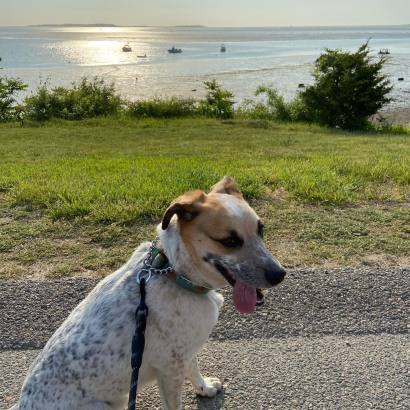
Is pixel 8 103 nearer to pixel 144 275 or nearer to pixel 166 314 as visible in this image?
pixel 144 275

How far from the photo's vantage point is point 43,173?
31.2 ft

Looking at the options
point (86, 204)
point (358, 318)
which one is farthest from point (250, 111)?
point (358, 318)

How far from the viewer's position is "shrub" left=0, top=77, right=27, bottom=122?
26.6 meters

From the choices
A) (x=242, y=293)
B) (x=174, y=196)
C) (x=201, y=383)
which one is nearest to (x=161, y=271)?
(x=242, y=293)

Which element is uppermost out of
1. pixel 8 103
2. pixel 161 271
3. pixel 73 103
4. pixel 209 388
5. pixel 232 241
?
pixel 232 241

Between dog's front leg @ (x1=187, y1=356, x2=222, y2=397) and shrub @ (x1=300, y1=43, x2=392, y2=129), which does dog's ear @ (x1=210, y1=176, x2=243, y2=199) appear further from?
shrub @ (x1=300, y1=43, x2=392, y2=129)

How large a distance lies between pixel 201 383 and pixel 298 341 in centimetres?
94

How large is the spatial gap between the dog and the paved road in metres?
0.64

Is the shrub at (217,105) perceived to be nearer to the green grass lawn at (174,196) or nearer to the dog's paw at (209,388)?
the green grass lawn at (174,196)

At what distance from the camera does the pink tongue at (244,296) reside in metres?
3.21

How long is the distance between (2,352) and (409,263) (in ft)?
14.1

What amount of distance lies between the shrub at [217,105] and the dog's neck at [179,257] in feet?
81.3

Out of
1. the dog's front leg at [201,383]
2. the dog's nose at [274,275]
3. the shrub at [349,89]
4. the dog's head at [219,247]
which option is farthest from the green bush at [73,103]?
the dog's nose at [274,275]

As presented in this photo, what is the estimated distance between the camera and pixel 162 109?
2736cm
